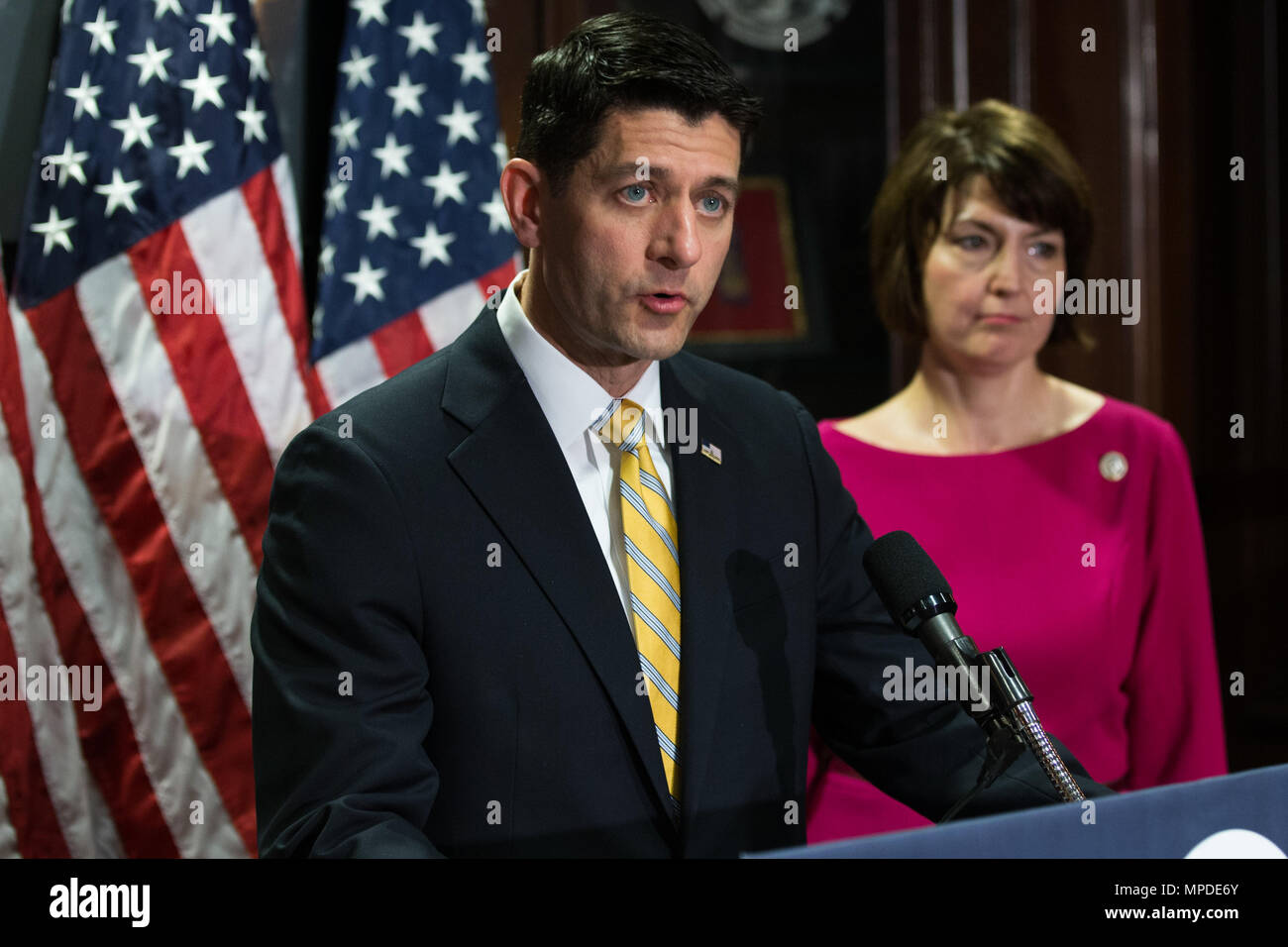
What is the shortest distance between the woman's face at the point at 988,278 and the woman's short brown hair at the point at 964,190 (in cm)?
2

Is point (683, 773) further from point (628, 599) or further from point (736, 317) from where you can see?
point (736, 317)

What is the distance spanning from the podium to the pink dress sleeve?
1.35 m

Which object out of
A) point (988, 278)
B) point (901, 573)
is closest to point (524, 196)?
point (901, 573)

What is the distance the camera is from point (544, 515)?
4.93ft

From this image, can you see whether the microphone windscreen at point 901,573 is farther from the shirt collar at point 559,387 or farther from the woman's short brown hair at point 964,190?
the woman's short brown hair at point 964,190

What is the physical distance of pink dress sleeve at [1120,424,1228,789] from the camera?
2.44 metres

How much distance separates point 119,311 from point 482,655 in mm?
1456

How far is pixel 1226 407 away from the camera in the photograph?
3.47 meters

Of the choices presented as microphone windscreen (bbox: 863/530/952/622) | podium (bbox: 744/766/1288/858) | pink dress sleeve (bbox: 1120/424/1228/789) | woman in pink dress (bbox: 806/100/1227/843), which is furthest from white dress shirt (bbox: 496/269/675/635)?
pink dress sleeve (bbox: 1120/424/1228/789)

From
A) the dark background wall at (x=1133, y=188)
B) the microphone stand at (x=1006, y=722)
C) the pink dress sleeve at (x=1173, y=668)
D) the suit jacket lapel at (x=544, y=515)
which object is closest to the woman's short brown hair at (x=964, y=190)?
the pink dress sleeve at (x=1173, y=668)

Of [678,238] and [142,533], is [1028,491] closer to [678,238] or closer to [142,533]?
[678,238]

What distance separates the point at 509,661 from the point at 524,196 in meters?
0.56

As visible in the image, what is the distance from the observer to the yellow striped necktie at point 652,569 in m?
1.52
